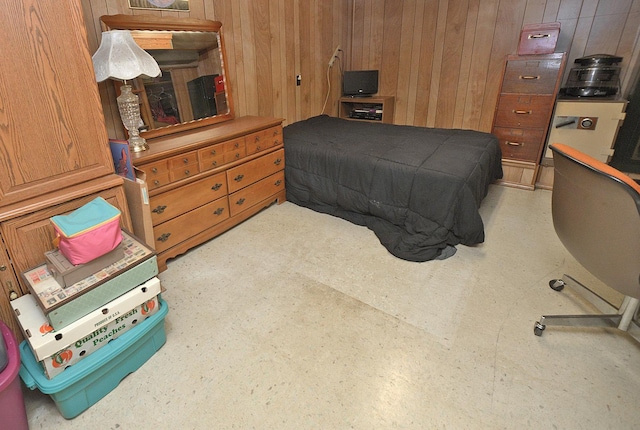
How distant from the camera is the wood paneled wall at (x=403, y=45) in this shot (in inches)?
117

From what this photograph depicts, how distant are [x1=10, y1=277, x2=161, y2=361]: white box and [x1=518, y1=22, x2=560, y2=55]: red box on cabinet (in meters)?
3.60

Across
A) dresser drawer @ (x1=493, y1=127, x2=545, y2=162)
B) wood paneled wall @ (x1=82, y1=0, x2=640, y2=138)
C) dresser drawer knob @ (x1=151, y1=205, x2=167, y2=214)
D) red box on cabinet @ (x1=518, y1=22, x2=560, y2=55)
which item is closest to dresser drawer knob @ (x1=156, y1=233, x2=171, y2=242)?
dresser drawer knob @ (x1=151, y1=205, x2=167, y2=214)

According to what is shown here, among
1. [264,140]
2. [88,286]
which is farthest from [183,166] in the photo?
[88,286]

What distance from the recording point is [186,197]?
7.09ft

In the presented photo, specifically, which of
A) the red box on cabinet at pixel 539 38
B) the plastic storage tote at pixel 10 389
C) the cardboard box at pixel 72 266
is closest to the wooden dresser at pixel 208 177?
the cardboard box at pixel 72 266

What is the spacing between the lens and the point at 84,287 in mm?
1235

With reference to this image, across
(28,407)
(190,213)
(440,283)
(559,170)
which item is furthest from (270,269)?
(559,170)

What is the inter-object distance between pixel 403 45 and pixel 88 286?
394 cm

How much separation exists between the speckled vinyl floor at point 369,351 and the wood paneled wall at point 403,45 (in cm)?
144

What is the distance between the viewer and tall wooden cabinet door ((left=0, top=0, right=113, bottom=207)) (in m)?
1.18

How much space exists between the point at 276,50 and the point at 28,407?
3.13 m

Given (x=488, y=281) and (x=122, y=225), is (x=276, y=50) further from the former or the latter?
(x=488, y=281)

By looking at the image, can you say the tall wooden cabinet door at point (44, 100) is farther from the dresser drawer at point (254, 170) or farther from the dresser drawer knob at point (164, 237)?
the dresser drawer at point (254, 170)

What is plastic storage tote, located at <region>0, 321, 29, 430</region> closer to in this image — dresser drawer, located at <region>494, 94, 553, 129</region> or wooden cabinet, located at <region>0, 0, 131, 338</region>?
wooden cabinet, located at <region>0, 0, 131, 338</region>
